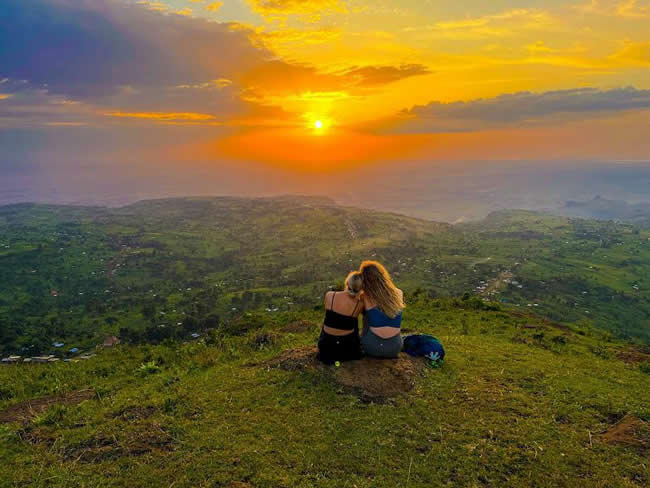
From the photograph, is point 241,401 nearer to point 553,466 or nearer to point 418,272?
point 553,466

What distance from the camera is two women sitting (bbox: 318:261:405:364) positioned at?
37.3ft

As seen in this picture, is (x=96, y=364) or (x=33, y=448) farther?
(x=96, y=364)

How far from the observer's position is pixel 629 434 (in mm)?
9273

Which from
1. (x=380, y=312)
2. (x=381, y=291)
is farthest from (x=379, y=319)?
(x=381, y=291)

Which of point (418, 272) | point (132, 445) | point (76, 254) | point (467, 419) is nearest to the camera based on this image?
point (132, 445)

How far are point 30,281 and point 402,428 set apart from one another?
556ft

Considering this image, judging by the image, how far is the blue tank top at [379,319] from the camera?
1148 centimetres

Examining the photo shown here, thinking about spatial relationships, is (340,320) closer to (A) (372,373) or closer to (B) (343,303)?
(B) (343,303)

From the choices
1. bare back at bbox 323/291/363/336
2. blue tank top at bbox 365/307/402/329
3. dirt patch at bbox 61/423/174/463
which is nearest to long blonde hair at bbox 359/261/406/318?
blue tank top at bbox 365/307/402/329

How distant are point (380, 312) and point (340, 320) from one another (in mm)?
1346

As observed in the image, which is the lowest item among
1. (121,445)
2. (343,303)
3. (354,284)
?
(121,445)

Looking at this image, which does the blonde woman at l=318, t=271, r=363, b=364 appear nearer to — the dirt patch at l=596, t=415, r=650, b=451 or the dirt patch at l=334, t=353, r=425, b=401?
the dirt patch at l=334, t=353, r=425, b=401

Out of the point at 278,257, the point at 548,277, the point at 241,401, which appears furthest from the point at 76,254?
the point at 548,277

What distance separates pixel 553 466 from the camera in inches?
326
